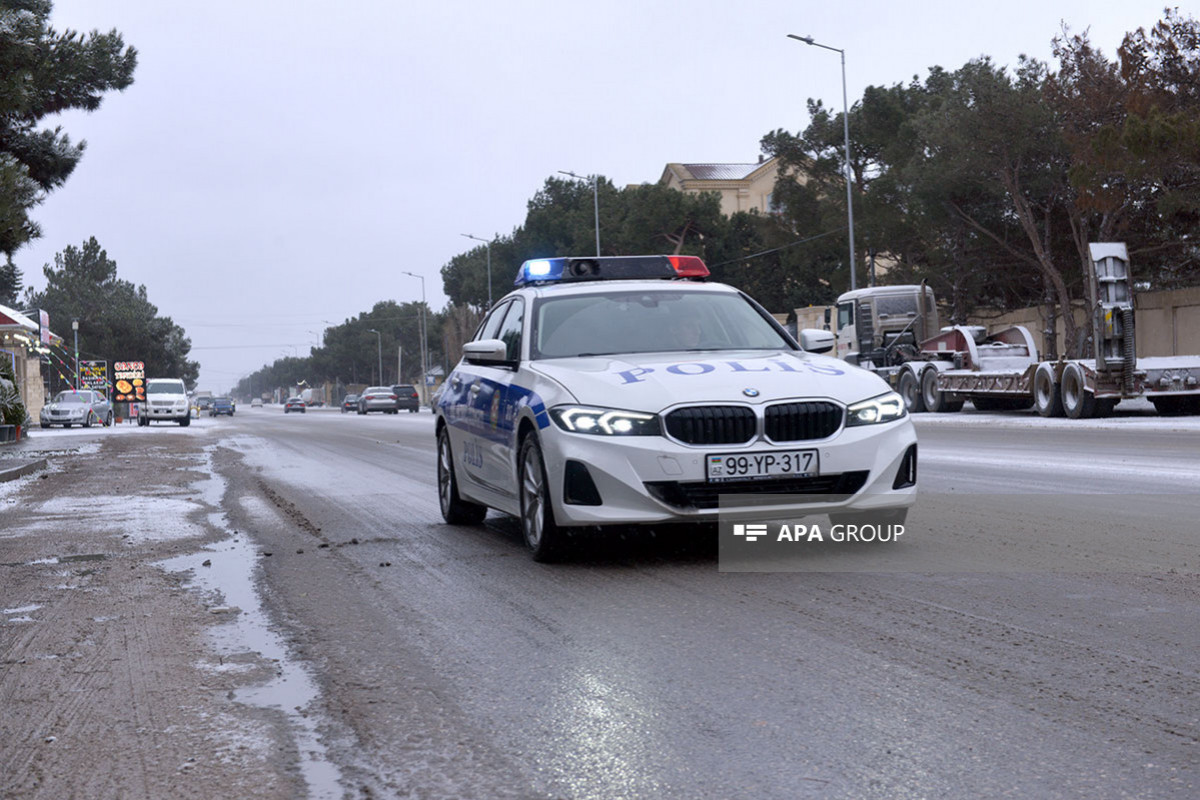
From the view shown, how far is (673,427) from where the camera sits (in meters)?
6.83

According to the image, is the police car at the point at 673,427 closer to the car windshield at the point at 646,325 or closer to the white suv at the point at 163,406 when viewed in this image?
the car windshield at the point at 646,325

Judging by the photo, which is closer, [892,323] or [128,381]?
[892,323]

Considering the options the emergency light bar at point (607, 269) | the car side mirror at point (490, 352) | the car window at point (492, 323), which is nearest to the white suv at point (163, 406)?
the car window at point (492, 323)

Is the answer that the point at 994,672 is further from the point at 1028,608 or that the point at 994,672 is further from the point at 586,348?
the point at 586,348

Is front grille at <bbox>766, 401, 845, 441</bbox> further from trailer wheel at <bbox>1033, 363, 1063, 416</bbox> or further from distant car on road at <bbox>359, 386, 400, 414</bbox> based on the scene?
distant car on road at <bbox>359, 386, 400, 414</bbox>

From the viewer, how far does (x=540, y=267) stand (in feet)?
31.1

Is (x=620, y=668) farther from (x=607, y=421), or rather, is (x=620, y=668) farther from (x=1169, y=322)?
(x=1169, y=322)

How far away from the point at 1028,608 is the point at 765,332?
10.6 ft

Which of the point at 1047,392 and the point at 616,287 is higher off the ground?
the point at 616,287

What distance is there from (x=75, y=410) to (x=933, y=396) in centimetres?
2967

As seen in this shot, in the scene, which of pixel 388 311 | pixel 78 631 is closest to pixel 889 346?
pixel 78 631

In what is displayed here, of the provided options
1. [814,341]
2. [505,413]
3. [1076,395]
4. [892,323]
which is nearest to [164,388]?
[892,323]

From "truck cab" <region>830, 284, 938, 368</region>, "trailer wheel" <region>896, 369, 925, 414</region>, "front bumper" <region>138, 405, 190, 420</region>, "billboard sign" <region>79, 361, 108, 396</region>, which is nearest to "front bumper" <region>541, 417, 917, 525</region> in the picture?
"trailer wheel" <region>896, 369, 925, 414</region>

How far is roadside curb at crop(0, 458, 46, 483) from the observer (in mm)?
16828
